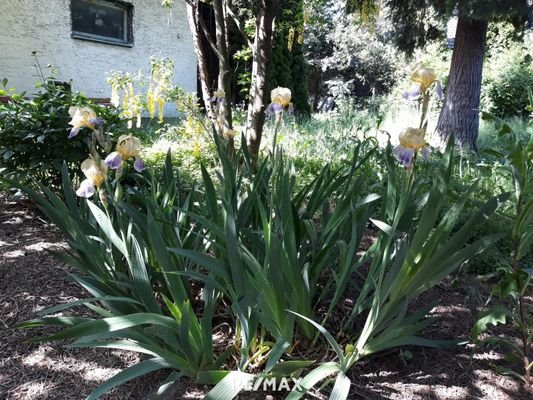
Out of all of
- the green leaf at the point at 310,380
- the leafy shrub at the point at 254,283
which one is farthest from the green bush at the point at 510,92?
the green leaf at the point at 310,380

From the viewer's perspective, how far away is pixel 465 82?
6.24m

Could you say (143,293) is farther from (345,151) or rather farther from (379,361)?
(345,151)

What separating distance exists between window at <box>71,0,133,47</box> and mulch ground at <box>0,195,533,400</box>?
793cm

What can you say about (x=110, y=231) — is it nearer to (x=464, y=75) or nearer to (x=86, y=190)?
(x=86, y=190)

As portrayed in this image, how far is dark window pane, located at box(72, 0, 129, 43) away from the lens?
27.9 feet

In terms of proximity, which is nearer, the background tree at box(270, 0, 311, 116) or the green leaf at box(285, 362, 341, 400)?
the green leaf at box(285, 362, 341, 400)

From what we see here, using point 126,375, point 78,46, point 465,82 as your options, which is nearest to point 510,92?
point 465,82

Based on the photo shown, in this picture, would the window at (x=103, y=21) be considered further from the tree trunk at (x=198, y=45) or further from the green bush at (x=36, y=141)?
the green bush at (x=36, y=141)

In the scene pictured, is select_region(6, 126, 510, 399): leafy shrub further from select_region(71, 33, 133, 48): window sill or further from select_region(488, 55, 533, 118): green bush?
select_region(488, 55, 533, 118): green bush

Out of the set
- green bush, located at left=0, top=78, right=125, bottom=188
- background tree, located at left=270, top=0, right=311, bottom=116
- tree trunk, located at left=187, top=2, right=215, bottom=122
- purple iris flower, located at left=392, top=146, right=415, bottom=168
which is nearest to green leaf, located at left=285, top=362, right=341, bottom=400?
purple iris flower, located at left=392, top=146, right=415, bottom=168

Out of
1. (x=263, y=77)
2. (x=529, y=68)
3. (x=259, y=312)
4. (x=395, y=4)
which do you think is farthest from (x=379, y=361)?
(x=529, y=68)

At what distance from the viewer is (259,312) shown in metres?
1.40

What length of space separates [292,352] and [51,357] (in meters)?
0.96

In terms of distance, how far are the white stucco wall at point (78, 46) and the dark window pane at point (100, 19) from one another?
23 centimetres
